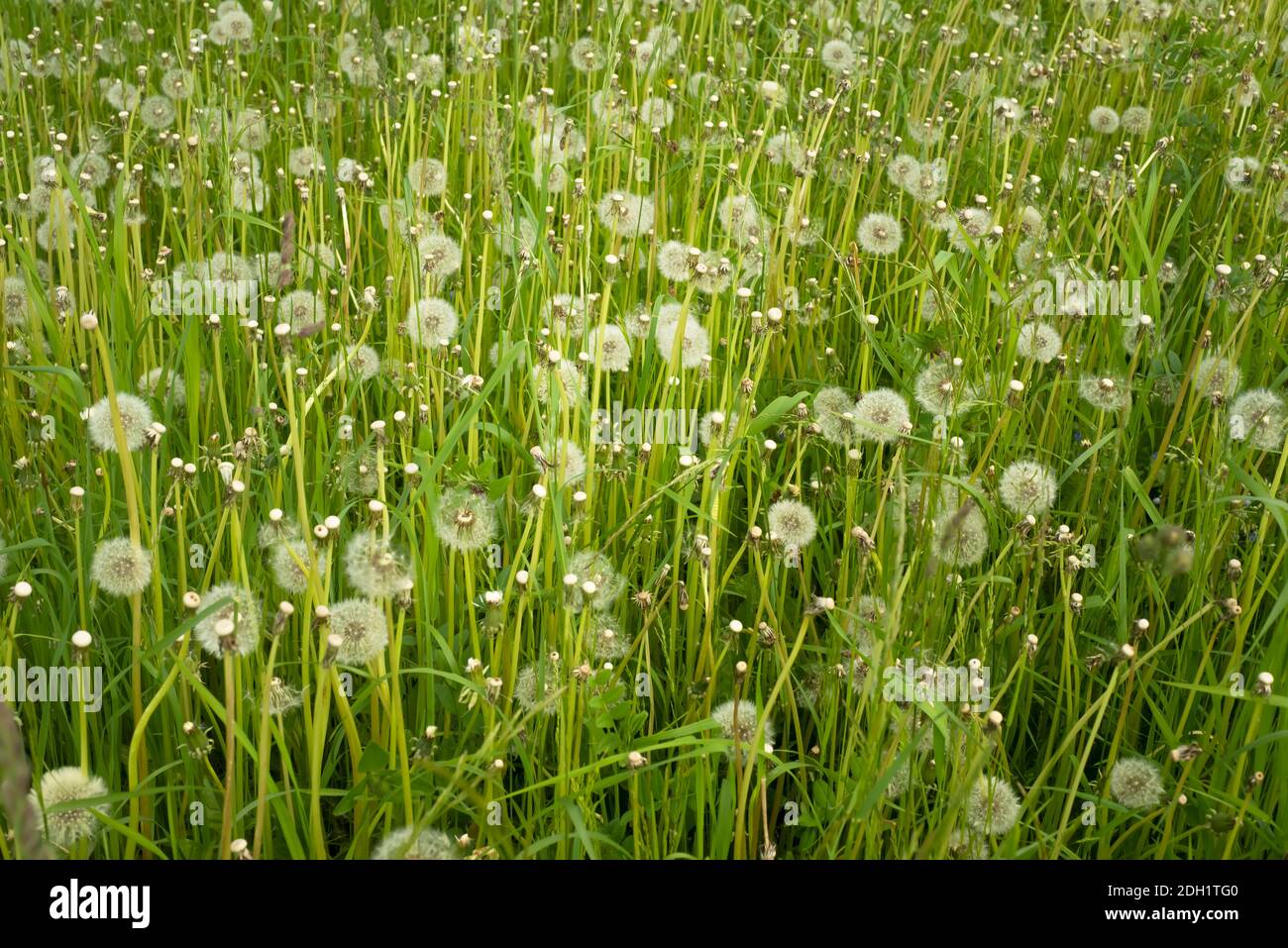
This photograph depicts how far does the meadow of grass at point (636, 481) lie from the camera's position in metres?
1.75

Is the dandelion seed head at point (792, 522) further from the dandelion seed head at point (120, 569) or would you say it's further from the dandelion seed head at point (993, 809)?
the dandelion seed head at point (120, 569)

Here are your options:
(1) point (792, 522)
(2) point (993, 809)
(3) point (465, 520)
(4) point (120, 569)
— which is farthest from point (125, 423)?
(2) point (993, 809)

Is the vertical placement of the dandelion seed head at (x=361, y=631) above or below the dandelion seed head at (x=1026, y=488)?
below

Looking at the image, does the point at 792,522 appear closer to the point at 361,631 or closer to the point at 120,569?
the point at 361,631

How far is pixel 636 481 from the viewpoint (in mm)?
2330

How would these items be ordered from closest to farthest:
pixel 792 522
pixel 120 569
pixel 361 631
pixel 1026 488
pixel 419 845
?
1. pixel 419 845
2. pixel 361 631
3. pixel 120 569
4. pixel 792 522
5. pixel 1026 488

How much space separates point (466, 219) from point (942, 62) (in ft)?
5.93

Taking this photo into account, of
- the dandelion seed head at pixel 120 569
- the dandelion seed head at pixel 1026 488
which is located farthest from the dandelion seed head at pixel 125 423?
the dandelion seed head at pixel 1026 488

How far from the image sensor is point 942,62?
3857mm

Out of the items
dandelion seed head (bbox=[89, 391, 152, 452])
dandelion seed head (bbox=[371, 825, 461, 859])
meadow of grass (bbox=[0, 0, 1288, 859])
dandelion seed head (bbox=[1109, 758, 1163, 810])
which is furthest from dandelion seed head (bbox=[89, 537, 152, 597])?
dandelion seed head (bbox=[1109, 758, 1163, 810])

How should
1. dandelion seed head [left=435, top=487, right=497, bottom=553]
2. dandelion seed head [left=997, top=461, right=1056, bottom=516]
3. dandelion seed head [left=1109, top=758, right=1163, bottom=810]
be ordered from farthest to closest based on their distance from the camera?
dandelion seed head [left=997, top=461, right=1056, bottom=516] < dandelion seed head [left=435, top=487, right=497, bottom=553] < dandelion seed head [left=1109, top=758, right=1163, bottom=810]

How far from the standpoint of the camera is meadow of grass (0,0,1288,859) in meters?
1.75

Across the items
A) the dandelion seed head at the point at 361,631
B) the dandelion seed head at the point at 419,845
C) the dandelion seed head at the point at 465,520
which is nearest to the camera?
the dandelion seed head at the point at 419,845

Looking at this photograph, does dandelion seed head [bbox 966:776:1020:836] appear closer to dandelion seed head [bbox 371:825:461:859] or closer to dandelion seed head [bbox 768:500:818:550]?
dandelion seed head [bbox 768:500:818:550]
